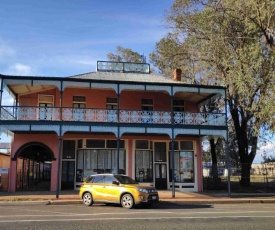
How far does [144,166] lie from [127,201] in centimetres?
960

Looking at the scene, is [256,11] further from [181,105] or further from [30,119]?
[30,119]

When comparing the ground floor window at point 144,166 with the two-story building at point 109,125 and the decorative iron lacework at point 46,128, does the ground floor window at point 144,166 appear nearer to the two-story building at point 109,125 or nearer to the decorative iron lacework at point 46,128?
the two-story building at point 109,125

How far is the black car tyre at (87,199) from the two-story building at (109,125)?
17.3 feet

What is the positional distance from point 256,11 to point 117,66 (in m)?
11.3

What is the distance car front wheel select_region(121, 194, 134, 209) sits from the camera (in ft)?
49.8

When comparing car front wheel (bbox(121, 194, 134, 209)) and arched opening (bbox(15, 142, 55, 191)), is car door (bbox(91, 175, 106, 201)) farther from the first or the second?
arched opening (bbox(15, 142, 55, 191))

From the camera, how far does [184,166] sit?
83.4 ft

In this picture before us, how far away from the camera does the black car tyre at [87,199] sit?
16.6m

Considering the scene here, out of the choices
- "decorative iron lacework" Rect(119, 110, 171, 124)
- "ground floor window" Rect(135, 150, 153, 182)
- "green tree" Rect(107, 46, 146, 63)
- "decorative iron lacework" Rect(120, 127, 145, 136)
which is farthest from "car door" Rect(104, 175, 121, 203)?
"green tree" Rect(107, 46, 146, 63)

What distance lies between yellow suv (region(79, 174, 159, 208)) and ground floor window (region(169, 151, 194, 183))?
9.24 metres

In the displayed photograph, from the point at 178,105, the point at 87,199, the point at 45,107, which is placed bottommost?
the point at 87,199

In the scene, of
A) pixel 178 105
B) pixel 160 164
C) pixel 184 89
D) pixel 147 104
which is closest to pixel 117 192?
pixel 184 89

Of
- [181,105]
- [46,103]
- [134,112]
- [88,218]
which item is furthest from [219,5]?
[88,218]

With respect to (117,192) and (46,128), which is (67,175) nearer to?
(46,128)
